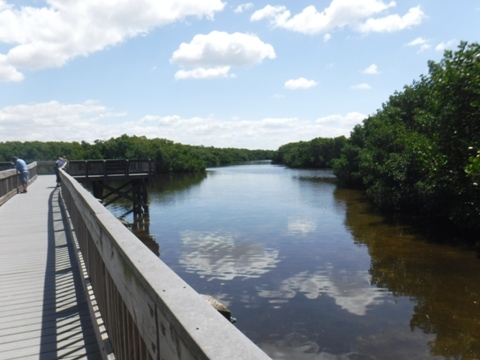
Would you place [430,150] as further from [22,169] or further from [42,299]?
[22,169]

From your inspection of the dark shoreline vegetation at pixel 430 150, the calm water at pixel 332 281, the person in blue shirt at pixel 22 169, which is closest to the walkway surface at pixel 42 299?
the calm water at pixel 332 281

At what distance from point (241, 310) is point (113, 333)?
9.97 meters

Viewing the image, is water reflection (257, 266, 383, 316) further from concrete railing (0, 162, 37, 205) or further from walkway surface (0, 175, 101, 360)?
concrete railing (0, 162, 37, 205)

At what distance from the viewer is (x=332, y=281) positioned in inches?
599

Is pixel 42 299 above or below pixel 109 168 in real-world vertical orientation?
below

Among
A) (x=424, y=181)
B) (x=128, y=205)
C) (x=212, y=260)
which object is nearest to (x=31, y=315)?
(x=212, y=260)

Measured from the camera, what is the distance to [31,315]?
4.44 m

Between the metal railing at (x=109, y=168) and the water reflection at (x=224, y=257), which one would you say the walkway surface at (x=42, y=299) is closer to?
the water reflection at (x=224, y=257)

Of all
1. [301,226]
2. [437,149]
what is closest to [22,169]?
[301,226]

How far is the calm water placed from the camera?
10.6 meters

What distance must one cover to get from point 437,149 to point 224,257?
33.4ft

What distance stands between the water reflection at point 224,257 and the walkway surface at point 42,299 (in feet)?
27.2

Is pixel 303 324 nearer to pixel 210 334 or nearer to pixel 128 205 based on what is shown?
pixel 210 334

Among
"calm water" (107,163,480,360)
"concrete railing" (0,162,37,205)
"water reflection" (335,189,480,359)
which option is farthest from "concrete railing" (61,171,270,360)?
"concrete railing" (0,162,37,205)
